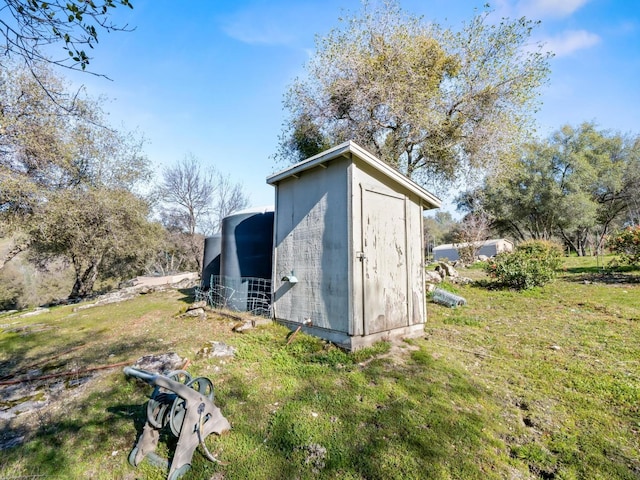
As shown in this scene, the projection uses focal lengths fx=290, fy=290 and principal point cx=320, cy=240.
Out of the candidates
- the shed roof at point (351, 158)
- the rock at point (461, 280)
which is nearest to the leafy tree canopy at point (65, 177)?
the shed roof at point (351, 158)

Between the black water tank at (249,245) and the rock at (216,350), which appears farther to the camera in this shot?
the black water tank at (249,245)

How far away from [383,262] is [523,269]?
6687 millimetres

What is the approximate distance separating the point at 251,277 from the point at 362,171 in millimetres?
4052

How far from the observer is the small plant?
929cm

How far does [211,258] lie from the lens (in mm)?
10109

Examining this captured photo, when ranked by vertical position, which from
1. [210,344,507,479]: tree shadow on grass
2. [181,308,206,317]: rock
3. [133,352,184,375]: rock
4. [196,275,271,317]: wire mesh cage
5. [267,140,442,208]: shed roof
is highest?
[267,140,442,208]: shed roof

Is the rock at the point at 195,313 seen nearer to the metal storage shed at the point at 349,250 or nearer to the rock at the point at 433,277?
the metal storage shed at the point at 349,250

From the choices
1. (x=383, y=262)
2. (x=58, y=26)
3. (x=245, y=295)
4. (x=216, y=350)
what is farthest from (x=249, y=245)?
(x=58, y=26)

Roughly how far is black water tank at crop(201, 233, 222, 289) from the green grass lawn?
3774 mm

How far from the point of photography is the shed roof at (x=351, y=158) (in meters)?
5.04

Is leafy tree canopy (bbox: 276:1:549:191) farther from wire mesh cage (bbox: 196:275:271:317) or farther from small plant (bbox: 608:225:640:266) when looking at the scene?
wire mesh cage (bbox: 196:275:271:317)

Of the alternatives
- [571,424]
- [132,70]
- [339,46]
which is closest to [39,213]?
[132,70]

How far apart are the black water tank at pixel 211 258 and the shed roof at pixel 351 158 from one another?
4.43 meters

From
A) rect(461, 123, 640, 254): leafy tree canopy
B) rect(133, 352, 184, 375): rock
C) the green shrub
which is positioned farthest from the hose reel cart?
rect(461, 123, 640, 254): leafy tree canopy
